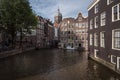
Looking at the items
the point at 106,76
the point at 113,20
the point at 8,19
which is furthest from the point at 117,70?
the point at 8,19

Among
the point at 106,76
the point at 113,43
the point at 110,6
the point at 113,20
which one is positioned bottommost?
the point at 106,76

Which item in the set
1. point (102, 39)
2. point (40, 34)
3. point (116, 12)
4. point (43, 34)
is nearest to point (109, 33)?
point (116, 12)

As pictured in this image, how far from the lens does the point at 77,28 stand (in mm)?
72312

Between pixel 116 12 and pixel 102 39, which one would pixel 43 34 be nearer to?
pixel 102 39

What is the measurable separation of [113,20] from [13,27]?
2833 centimetres

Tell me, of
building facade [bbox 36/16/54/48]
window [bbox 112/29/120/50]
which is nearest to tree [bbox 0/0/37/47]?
window [bbox 112/29/120/50]

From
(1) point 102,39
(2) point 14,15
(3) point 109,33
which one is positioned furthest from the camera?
(2) point 14,15

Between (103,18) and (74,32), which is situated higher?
(103,18)

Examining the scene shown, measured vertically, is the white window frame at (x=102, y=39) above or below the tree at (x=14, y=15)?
below

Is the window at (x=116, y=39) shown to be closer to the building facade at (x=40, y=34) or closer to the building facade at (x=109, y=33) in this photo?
the building facade at (x=109, y=33)

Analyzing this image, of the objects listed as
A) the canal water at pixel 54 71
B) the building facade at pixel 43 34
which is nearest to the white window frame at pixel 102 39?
the canal water at pixel 54 71

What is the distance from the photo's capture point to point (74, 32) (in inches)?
2879

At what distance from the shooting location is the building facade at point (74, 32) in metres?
70.0

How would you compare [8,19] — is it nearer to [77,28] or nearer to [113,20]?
[113,20]
